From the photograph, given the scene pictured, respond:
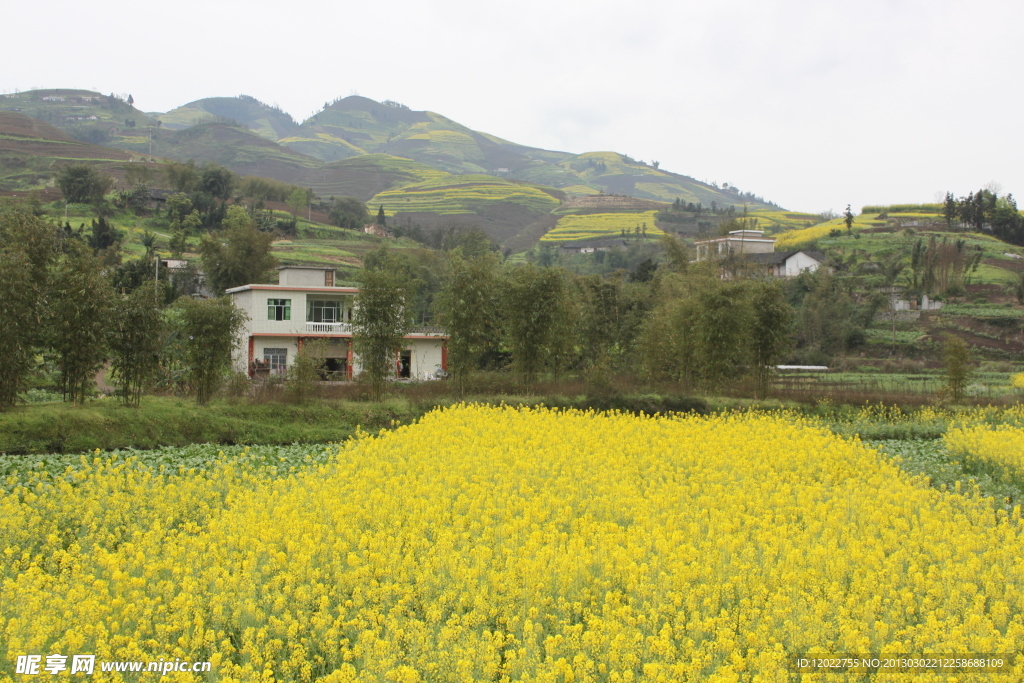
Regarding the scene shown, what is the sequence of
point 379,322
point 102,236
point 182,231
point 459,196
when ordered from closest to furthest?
point 379,322, point 102,236, point 182,231, point 459,196

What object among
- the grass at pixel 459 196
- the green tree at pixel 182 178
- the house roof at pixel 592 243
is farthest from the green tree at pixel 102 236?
the grass at pixel 459 196

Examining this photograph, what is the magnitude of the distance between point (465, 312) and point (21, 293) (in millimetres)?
11625

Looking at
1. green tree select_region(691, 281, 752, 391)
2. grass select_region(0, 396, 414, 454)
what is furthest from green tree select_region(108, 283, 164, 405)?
green tree select_region(691, 281, 752, 391)

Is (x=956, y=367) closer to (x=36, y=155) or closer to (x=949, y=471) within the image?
(x=949, y=471)

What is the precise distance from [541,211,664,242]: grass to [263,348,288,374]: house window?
231ft

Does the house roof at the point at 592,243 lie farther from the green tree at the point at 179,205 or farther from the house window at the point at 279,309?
the house window at the point at 279,309

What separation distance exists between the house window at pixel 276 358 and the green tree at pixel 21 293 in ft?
68.5

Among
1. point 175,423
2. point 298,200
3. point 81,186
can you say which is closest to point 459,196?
point 298,200

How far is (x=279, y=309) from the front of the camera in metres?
37.0

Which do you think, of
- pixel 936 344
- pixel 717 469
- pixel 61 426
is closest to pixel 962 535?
pixel 717 469

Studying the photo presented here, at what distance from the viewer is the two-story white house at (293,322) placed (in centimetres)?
3634

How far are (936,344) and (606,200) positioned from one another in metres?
99.4

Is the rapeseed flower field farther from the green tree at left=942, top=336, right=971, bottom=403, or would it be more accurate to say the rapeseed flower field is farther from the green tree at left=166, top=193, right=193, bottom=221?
the green tree at left=166, top=193, right=193, bottom=221

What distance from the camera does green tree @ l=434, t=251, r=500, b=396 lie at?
74.8ft
